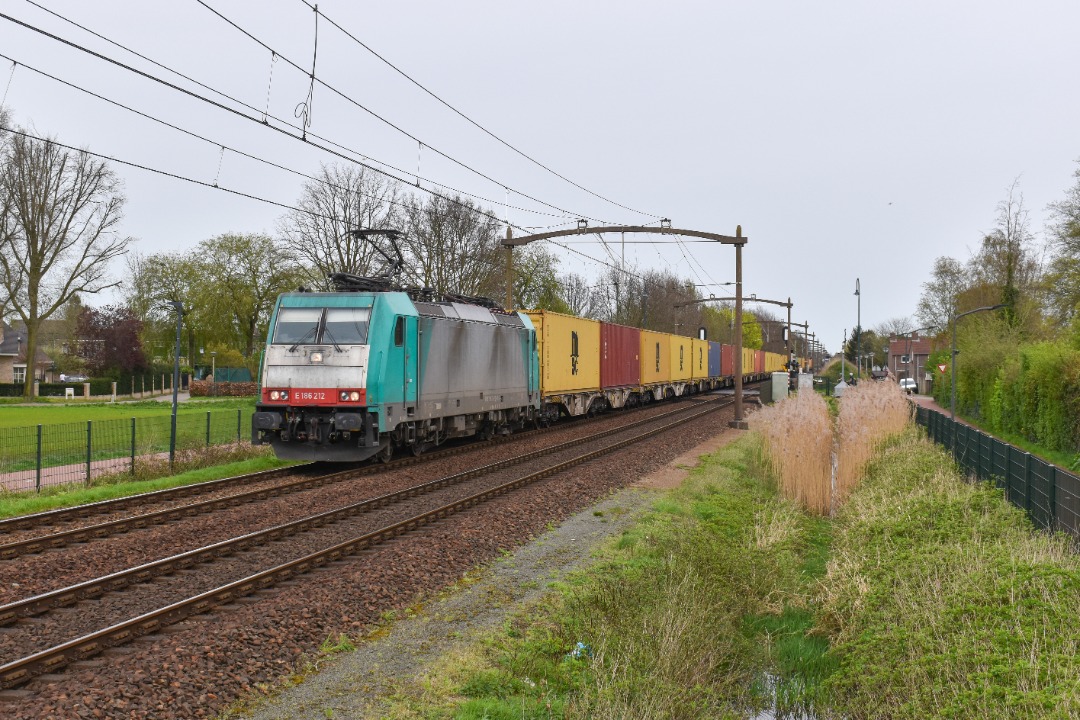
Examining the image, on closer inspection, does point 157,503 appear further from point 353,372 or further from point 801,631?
point 801,631

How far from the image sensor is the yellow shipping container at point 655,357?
35094mm

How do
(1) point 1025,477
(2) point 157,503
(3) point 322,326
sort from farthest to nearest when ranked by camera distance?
(3) point 322,326
(2) point 157,503
(1) point 1025,477

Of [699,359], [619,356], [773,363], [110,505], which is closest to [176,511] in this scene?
[110,505]

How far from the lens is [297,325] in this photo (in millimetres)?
16000

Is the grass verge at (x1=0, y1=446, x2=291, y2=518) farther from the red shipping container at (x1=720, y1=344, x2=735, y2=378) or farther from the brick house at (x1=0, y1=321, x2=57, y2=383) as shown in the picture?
the brick house at (x1=0, y1=321, x2=57, y2=383)

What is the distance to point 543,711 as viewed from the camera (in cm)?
575

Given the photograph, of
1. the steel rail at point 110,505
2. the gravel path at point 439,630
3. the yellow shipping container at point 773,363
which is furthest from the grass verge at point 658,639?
the yellow shipping container at point 773,363

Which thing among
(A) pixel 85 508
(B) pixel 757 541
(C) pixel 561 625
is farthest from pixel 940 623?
(A) pixel 85 508

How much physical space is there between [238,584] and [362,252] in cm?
3452

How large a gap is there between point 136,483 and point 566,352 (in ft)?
44.6

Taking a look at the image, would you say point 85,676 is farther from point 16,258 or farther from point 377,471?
point 16,258

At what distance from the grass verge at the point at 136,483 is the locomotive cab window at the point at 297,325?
8.46 feet

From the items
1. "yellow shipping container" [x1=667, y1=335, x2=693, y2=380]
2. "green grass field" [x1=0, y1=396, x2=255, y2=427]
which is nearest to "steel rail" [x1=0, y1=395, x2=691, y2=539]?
"green grass field" [x1=0, y1=396, x2=255, y2=427]

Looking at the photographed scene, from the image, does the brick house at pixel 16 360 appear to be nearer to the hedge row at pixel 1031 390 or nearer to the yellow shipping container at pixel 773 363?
the yellow shipping container at pixel 773 363
